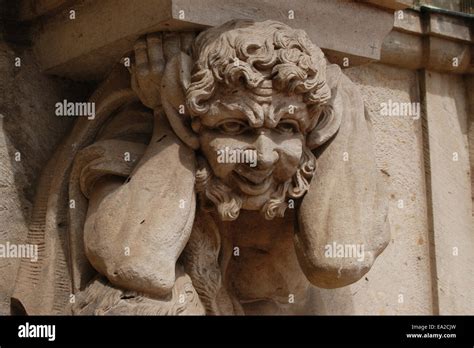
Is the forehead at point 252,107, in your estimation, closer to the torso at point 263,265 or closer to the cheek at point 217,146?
the cheek at point 217,146

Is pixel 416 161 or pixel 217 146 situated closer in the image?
pixel 217 146

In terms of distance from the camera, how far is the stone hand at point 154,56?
95.9 inches

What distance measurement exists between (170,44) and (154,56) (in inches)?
1.7

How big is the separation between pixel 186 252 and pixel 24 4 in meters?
0.77

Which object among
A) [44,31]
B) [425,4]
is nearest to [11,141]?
[44,31]

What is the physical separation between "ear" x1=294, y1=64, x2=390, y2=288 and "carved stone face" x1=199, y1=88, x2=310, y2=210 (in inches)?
3.4

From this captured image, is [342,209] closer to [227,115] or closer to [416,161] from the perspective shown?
[227,115]

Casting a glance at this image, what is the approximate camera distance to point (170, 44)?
8.02 ft

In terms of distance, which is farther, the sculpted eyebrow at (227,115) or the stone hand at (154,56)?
the stone hand at (154,56)

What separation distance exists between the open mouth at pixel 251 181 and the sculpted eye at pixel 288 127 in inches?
3.7

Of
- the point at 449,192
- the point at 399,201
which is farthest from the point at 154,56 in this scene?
the point at 449,192

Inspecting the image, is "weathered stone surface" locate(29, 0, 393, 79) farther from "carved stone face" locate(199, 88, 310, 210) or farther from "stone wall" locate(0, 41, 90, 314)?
"carved stone face" locate(199, 88, 310, 210)

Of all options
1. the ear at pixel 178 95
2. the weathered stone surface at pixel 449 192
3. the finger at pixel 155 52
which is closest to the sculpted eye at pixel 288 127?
the ear at pixel 178 95

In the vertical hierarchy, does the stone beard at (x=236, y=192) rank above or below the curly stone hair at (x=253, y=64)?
below
